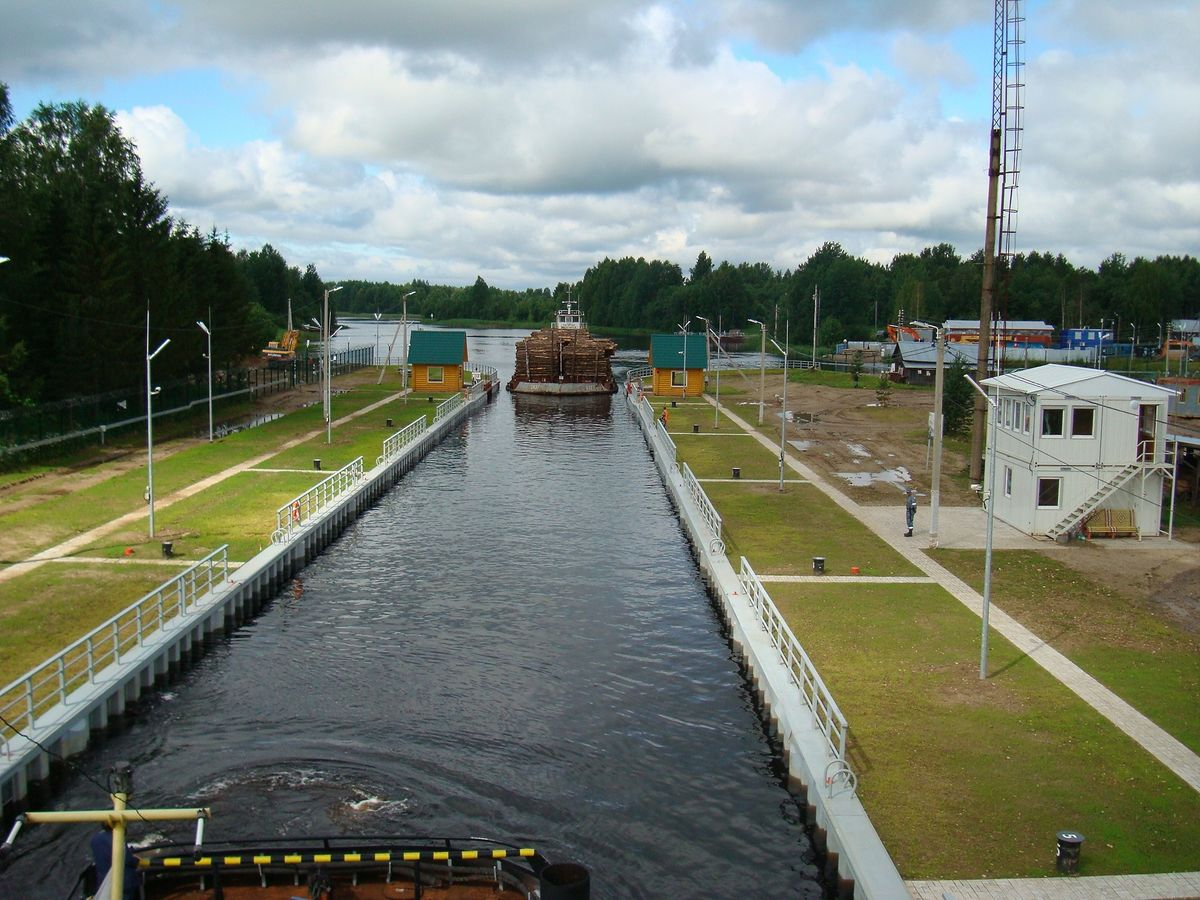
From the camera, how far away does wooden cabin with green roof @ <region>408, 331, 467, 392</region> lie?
97438mm

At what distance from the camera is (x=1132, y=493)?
3944cm

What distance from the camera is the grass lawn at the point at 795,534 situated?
35.3 m

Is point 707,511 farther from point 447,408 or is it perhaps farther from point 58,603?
point 447,408

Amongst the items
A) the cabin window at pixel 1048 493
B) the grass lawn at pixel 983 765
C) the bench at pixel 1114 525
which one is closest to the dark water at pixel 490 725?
the grass lawn at pixel 983 765

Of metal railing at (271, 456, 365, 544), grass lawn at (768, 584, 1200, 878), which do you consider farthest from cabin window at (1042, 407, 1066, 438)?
metal railing at (271, 456, 365, 544)

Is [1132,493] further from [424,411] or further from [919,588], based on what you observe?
[424,411]

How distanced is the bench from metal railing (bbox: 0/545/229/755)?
102ft

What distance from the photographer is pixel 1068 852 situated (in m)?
16.3

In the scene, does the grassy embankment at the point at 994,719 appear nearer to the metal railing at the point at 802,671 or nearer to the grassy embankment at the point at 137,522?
the metal railing at the point at 802,671

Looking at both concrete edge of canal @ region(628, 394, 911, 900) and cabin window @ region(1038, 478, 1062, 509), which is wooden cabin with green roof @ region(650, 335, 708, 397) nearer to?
cabin window @ region(1038, 478, 1062, 509)

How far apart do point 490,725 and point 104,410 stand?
45998 mm

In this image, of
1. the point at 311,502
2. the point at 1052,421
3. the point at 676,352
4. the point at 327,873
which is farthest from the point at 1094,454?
the point at 676,352

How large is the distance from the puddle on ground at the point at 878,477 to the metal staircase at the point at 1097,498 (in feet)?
42.8

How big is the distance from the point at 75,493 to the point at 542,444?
32563 millimetres
